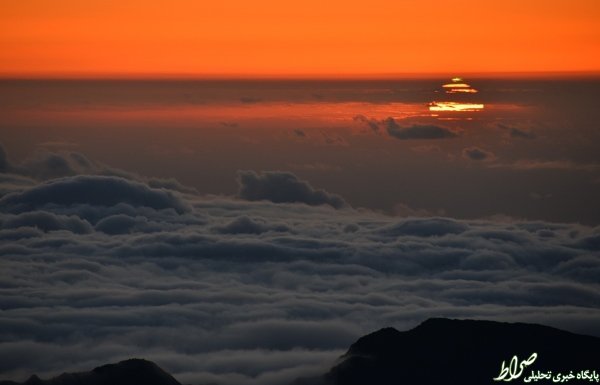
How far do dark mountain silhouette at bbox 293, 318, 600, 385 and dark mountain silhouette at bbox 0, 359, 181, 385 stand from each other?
16448 millimetres

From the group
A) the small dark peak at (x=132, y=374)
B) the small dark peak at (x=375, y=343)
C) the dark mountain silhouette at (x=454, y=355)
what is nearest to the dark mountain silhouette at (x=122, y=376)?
the small dark peak at (x=132, y=374)

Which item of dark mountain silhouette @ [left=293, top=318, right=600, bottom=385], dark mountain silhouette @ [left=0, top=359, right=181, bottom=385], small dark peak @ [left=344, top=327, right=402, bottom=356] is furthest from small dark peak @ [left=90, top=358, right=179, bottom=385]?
small dark peak @ [left=344, top=327, right=402, bottom=356]

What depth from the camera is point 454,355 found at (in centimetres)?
12988

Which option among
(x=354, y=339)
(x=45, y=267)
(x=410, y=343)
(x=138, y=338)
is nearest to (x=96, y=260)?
(x=45, y=267)

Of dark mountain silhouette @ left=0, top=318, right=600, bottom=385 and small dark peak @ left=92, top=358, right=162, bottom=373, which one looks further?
dark mountain silhouette @ left=0, top=318, right=600, bottom=385

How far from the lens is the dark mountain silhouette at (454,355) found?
409ft

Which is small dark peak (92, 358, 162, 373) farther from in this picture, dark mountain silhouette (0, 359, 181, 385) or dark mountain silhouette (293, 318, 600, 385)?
dark mountain silhouette (293, 318, 600, 385)

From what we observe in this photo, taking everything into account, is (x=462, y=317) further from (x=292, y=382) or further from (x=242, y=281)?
(x=242, y=281)

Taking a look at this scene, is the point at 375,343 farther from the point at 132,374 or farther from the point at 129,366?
the point at 132,374

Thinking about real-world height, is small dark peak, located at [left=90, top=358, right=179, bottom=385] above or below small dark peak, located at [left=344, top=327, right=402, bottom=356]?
below

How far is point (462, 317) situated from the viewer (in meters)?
156

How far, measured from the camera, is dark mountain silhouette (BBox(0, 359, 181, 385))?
114625 mm

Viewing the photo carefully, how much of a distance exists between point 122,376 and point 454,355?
41.1 m

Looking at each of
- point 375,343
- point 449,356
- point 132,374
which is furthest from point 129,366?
point 449,356
